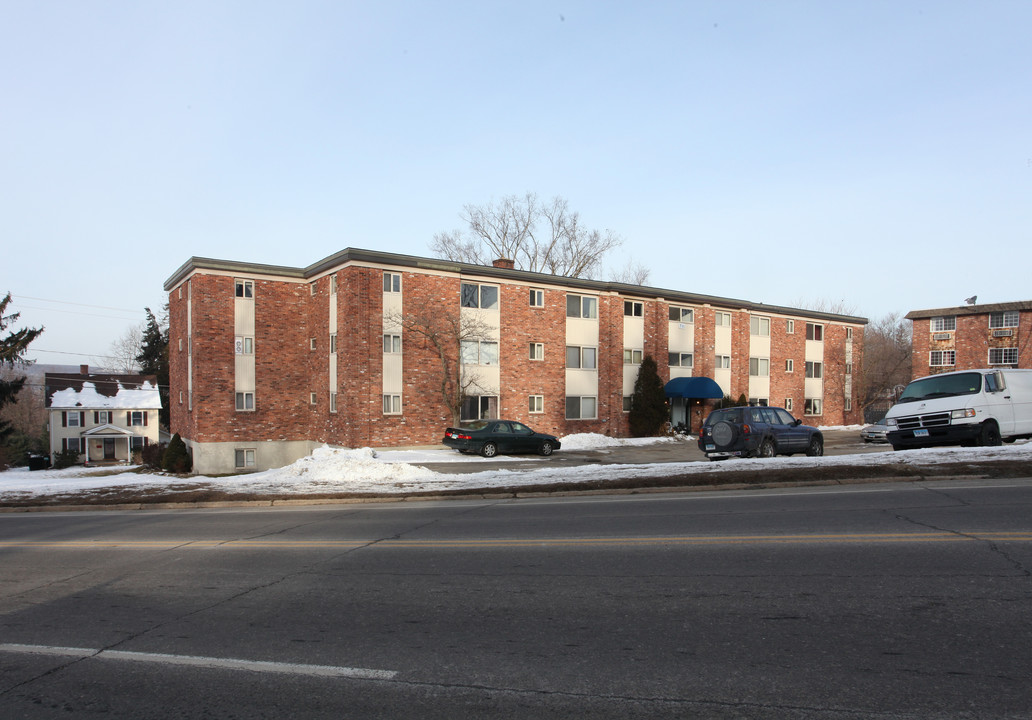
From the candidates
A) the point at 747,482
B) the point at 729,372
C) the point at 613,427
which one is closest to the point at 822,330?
the point at 729,372

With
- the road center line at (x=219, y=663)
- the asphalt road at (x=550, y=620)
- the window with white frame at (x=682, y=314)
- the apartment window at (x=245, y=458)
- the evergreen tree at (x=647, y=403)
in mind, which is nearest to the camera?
the asphalt road at (x=550, y=620)

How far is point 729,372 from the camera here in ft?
138

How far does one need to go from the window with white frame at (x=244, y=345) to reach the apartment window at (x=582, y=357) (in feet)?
51.7

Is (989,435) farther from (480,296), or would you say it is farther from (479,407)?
(480,296)

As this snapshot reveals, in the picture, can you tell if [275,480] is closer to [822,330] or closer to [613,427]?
[613,427]

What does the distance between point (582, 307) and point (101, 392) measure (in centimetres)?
4596

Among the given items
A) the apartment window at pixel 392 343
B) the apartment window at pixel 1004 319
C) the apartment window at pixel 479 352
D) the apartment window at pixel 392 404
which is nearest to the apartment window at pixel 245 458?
the apartment window at pixel 392 404

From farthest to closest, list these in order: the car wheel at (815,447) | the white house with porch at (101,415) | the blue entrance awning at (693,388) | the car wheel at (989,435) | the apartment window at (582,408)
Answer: the white house with porch at (101,415), the blue entrance awning at (693,388), the apartment window at (582,408), the car wheel at (815,447), the car wheel at (989,435)

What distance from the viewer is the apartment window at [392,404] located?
96.5 ft

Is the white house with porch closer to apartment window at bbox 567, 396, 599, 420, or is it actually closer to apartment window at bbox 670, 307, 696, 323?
apartment window at bbox 567, 396, 599, 420

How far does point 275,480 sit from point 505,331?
56.1 ft

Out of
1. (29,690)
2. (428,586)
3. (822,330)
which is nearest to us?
(29,690)

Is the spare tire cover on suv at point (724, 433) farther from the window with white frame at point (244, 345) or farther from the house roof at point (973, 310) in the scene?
the house roof at point (973, 310)

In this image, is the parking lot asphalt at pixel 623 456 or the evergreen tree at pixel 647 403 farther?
the evergreen tree at pixel 647 403
